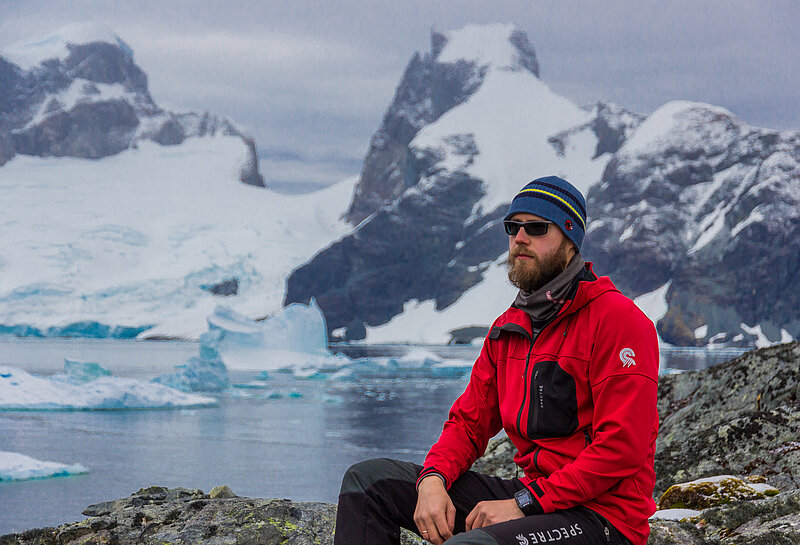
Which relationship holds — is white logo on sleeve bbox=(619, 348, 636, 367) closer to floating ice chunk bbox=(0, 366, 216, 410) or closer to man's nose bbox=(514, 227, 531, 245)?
man's nose bbox=(514, 227, 531, 245)

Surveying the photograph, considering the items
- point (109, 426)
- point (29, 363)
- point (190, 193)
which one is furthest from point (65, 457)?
point (190, 193)

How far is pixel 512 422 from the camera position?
9.05 feet

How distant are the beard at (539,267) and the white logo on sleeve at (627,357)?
443 millimetres

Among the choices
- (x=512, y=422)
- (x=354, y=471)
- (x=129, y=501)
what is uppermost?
(x=512, y=422)

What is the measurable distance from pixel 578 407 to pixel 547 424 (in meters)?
0.13

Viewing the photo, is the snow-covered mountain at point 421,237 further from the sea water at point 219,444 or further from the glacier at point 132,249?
the sea water at point 219,444

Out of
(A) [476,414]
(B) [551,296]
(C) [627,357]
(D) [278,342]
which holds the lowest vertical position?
(D) [278,342]

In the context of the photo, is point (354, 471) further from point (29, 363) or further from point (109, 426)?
point (29, 363)

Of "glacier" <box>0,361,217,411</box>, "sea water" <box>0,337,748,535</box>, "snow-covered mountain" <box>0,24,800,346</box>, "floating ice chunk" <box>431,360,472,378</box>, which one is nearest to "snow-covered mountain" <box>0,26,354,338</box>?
"snow-covered mountain" <box>0,24,800,346</box>

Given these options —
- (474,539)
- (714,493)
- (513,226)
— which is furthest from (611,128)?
(474,539)

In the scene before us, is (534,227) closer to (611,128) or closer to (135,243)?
(135,243)

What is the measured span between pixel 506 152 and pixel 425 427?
175159 mm

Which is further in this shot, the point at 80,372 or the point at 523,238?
the point at 80,372

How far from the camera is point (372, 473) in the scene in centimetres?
274
